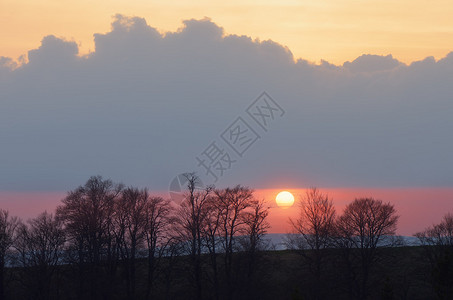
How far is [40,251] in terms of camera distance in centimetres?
9344

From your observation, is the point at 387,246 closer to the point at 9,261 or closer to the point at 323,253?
the point at 323,253

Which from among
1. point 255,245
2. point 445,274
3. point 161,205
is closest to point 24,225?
point 161,205

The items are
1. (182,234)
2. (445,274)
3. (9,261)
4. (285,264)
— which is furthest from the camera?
(285,264)

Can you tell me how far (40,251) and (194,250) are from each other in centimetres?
2735

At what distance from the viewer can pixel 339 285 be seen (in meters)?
84.8

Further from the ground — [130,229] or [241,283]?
[130,229]

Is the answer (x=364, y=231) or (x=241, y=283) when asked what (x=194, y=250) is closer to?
(x=241, y=283)

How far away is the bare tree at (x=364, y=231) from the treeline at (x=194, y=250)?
16cm

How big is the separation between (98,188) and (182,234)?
56.2 ft

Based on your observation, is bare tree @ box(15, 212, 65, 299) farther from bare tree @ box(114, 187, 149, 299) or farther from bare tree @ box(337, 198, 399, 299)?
bare tree @ box(337, 198, 399, 299)

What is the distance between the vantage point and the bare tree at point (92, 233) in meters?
86.1

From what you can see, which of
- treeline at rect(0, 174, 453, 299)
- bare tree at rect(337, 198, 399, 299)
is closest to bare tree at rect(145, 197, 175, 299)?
treeline at rect(0, 174, 453, 299)

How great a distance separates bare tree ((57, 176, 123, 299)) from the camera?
8605 cm

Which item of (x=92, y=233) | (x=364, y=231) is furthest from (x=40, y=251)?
(x=364, y=231)
